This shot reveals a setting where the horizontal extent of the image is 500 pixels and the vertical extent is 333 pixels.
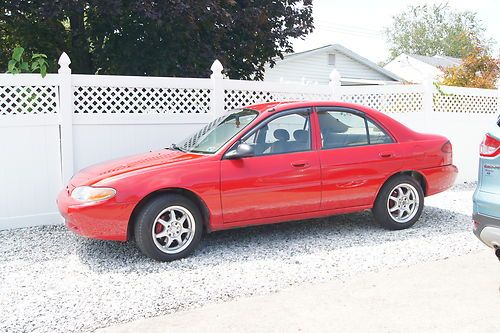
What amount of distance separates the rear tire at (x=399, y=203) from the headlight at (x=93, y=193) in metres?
3.11

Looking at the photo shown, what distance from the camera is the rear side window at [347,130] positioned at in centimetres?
560

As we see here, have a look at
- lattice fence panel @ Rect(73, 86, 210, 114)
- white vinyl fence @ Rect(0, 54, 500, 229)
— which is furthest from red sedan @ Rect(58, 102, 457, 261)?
lattice fence panel @ Rect(73, 86, 210, 114)

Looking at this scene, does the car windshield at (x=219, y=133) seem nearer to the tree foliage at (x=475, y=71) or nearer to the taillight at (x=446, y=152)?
the taillight at (x=446, y=152)

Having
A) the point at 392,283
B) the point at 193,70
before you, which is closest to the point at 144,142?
the point at 193,70

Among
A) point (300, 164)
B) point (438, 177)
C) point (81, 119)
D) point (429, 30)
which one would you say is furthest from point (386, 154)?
point (429, 30)

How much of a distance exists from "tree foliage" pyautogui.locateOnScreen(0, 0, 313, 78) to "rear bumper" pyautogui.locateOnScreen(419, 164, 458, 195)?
4328mm

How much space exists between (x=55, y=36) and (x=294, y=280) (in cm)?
707

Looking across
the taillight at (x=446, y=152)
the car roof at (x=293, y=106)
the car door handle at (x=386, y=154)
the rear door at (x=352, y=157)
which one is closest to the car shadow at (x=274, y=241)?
the rear door at (x=352, y=157)

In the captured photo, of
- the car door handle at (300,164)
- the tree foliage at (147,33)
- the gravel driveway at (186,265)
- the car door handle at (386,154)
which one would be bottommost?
the gravel driveway at (186,265)

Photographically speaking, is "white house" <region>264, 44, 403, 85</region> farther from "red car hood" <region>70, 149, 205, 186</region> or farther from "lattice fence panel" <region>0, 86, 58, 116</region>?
"red car hood" <region>70, 149, 205, 186</region>

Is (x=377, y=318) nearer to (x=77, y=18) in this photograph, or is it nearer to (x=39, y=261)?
(x=39, y=261)

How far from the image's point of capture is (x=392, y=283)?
4.28 m

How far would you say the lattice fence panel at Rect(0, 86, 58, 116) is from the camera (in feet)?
20.5

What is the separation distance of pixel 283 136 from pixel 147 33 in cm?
429
